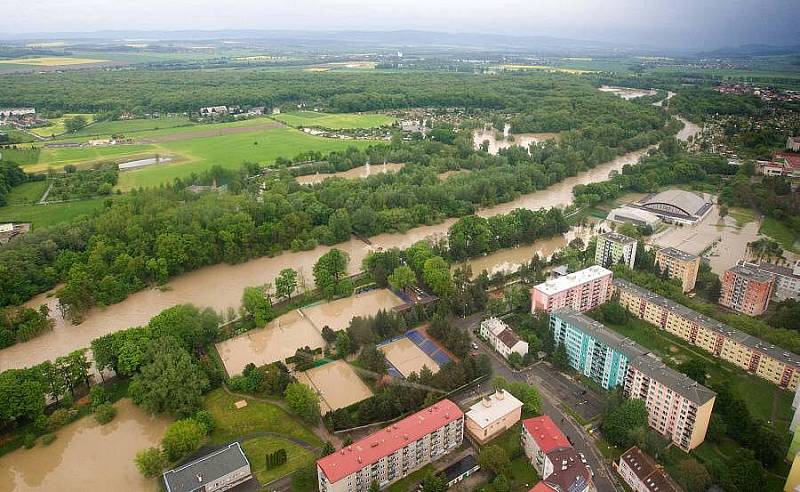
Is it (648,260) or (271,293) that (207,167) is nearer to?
(271,293)

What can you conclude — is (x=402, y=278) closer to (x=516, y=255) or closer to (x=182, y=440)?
(x=516, y=255)

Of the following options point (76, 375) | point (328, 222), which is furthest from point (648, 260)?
point (76, 375)

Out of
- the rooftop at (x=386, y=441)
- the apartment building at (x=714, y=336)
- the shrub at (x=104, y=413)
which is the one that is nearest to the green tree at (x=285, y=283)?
the shrub at (x=104, y=413)

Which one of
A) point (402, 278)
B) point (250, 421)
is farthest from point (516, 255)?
point (250, 421)

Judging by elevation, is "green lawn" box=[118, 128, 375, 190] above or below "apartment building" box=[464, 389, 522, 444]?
above

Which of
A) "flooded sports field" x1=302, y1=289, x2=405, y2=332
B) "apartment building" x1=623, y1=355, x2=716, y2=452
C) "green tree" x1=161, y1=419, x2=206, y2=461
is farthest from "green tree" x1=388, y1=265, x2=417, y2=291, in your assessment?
"green tree" x1=161, y1=419, x2=206, y2=461

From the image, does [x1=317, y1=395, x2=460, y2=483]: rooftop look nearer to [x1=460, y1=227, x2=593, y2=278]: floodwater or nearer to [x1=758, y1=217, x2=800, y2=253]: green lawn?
[x1=460, y1=227, x2=593, y2=278]: floodwater
